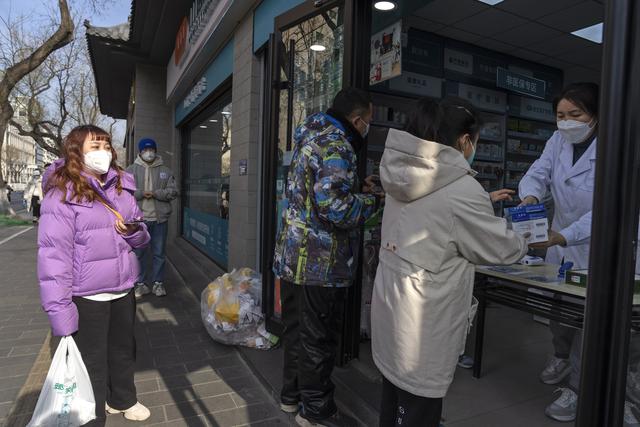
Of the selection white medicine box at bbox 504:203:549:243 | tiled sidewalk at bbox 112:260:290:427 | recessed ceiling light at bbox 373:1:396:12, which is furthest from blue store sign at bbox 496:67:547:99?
tiled sidewalk at bbox 112:260:290:427

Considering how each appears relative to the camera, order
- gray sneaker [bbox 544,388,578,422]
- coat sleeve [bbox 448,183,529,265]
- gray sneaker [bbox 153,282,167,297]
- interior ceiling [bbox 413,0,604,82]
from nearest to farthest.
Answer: coat sleeve [bbox 448,183,529,265]
gray sneaker [bbox 544,388,578,422]
interior ceiling [bbox 413,0,604,82]
gray sneaker [bbox 153,282,167,297]

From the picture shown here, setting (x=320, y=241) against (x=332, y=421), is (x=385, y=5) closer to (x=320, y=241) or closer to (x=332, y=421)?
(x=320, y=241)

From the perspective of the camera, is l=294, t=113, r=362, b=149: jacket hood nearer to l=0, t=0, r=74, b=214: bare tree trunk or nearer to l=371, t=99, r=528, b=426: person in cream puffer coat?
l=371, t=99, r=528, b=426: person in cream puffer coat

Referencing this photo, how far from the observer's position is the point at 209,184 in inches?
326

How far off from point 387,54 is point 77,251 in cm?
301

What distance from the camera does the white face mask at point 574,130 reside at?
2.37 metres

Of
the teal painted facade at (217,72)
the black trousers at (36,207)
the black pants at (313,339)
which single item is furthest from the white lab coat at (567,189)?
the black trousers at (36,207)

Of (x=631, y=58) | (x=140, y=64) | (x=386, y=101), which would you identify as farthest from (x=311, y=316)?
(x=140, y=64)

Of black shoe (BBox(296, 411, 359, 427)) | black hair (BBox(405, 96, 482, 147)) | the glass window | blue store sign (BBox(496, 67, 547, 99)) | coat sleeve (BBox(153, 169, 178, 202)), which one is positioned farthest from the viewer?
the glass window

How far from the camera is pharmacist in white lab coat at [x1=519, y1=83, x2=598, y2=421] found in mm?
2312

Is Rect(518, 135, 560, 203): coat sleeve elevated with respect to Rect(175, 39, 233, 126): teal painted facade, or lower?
lower

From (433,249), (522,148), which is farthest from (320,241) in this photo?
(522,148)

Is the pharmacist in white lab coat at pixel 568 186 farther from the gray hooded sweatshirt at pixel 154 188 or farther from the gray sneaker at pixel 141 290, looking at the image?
the gray sneaker at pixel 141 290

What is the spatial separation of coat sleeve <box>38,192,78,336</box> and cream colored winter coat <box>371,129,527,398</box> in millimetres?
1503
